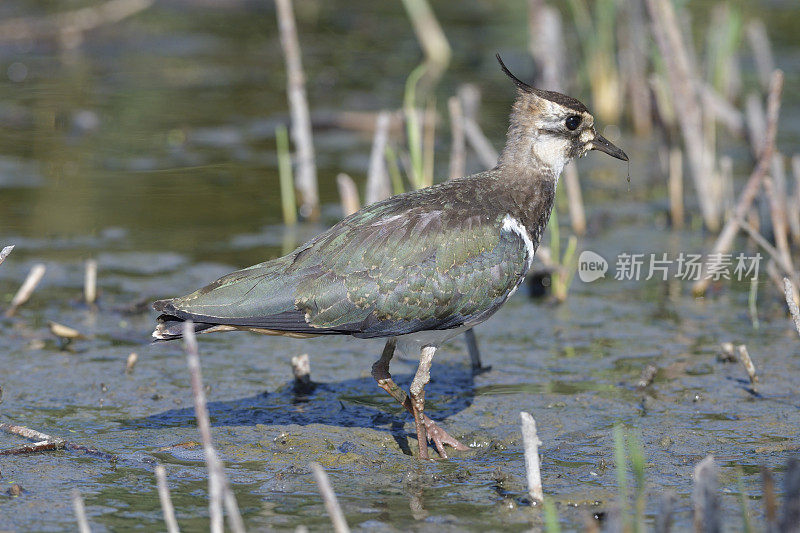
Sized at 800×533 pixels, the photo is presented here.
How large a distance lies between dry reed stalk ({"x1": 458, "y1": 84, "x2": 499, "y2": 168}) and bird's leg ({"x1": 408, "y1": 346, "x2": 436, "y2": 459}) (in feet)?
7.84

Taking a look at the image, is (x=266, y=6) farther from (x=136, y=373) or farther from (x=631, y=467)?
(x=631, y=467)

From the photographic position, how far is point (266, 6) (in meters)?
17.5

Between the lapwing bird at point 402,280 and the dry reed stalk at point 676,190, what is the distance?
3540mm

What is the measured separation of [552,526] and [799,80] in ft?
34.8

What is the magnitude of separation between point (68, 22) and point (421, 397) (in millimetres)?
11217

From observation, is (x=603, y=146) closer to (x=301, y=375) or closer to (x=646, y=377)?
(x=646, y=377)

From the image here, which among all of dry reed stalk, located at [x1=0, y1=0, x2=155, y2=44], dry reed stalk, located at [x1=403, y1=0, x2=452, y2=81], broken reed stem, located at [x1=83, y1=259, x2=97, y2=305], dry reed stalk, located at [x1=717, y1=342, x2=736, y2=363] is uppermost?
dry reed stalk, located at [x1=0, y1=0, x2=155, y2=44]

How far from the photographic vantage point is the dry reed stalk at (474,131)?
8719 millimetres

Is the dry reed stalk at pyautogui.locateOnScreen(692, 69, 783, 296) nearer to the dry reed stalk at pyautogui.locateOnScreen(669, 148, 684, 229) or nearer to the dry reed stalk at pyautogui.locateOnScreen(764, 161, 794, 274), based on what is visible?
the dry reed stalk at pyautogui.locateOnScreen(764, 161, 794, 274)

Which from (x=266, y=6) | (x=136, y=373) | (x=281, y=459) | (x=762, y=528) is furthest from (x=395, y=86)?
(x=762, y=528)

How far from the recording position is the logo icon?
873 centimetres

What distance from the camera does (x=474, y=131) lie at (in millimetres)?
8789

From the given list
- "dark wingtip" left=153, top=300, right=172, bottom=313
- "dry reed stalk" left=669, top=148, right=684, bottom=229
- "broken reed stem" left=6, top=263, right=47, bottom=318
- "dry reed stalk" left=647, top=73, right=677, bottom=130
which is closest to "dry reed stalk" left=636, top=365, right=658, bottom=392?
"dark wingtip" left=153, top=300, right=172, bottom=313

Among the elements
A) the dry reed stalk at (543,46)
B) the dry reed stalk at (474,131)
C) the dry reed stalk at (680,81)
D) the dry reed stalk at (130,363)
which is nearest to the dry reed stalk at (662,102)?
the dry reed stalk at (680,81)
